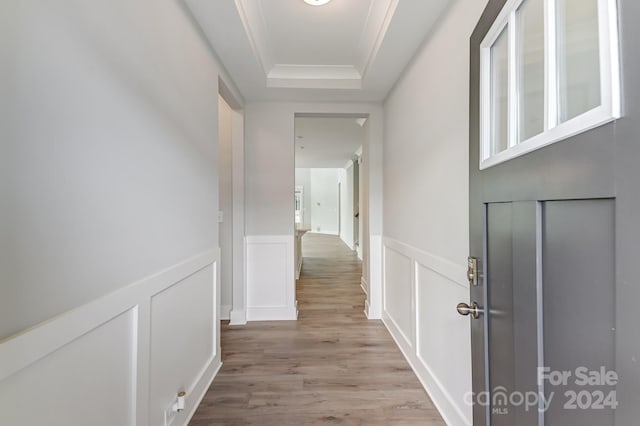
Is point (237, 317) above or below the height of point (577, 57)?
below

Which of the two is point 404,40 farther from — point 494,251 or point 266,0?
point 494,251

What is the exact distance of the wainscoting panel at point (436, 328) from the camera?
1.46m

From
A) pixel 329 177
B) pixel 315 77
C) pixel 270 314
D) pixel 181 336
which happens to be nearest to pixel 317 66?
pixel 315 77

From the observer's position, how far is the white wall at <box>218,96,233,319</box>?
3037 millimetres

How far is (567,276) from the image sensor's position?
1.89ft

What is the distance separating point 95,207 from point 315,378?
1.78 m

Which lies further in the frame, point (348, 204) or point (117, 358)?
point (348, 204)

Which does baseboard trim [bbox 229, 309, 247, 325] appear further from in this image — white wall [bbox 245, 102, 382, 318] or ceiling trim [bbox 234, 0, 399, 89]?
ceiling trim [bbox 234, 0, 399, 89]

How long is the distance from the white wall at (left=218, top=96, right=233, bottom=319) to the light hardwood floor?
0.34m

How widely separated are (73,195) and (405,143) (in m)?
2.14

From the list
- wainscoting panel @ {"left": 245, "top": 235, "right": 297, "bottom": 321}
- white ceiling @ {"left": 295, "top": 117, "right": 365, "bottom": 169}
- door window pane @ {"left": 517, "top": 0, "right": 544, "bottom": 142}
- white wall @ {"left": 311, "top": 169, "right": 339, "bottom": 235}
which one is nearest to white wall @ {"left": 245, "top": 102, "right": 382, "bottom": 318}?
wainscoting panel @ {"left": 245, "top": 235, "right": 297, "bottom": 321}

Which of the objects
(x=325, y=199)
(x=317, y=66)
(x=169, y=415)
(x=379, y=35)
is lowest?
(x=169, y=415)

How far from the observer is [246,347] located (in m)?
2.49

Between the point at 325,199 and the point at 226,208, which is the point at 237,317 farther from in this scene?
the point at 325,199
